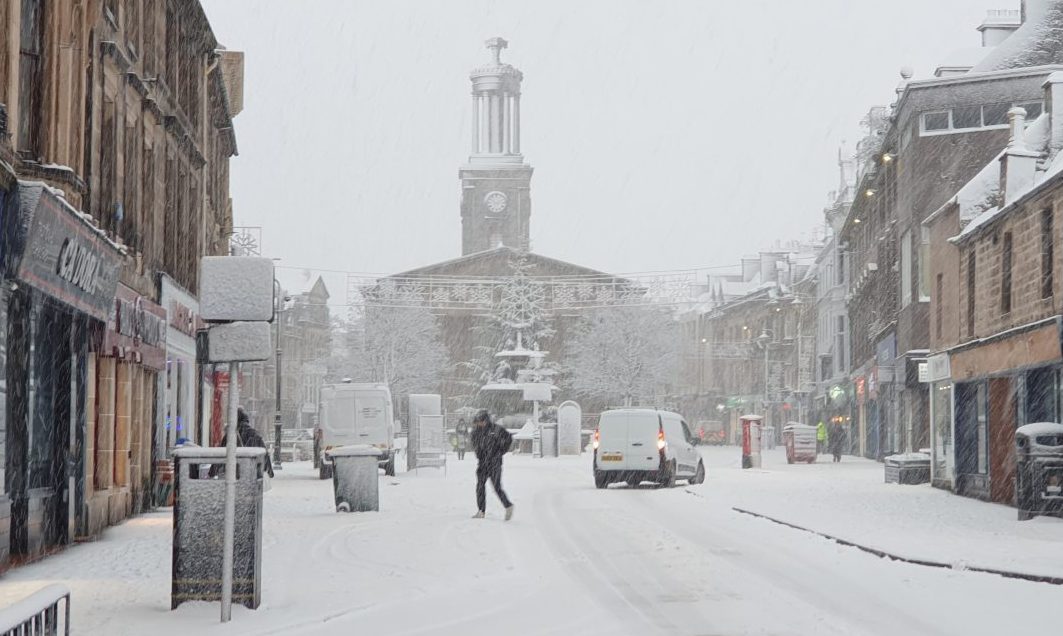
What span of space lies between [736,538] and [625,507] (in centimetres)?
663

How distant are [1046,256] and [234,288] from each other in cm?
1509

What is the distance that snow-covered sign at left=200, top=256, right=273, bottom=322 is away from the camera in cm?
1166

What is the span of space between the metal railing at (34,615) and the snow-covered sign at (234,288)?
A: 184 inches

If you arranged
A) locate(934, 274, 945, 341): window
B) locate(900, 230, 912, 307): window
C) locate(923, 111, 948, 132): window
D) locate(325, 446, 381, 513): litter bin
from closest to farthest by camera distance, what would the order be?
locate(325, 446, 381, 513): litter bin → locate(934, 274, 945, 341): window → locate(923, 111, 948, 132): window → locate(900, 230, 912, 307): window

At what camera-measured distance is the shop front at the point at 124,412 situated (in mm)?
19922

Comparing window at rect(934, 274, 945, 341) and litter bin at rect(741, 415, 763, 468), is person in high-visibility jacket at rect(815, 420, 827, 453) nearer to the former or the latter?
litter bin at rect(741, 415, 763, 468)

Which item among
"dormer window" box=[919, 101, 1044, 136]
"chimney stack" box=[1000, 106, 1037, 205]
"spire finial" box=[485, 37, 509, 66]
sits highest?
"spire finial" box=[485, 37, 509, 66]

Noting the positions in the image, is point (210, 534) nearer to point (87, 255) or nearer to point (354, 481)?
point (87, 255)

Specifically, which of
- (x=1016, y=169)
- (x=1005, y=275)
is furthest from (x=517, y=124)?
A: (x=1005, y=275)

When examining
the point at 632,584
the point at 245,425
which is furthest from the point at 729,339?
the point at 632,584

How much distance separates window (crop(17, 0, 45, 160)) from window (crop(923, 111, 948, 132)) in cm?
3425

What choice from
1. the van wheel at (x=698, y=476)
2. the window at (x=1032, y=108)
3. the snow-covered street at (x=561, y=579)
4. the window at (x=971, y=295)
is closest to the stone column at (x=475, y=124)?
the window at (x=1032, y=108)

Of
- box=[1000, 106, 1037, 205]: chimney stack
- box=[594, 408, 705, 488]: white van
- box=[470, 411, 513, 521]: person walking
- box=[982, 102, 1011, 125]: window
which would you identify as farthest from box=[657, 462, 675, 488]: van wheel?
box=[982, 102, 1011, 125]: window

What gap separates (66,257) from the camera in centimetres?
1582
